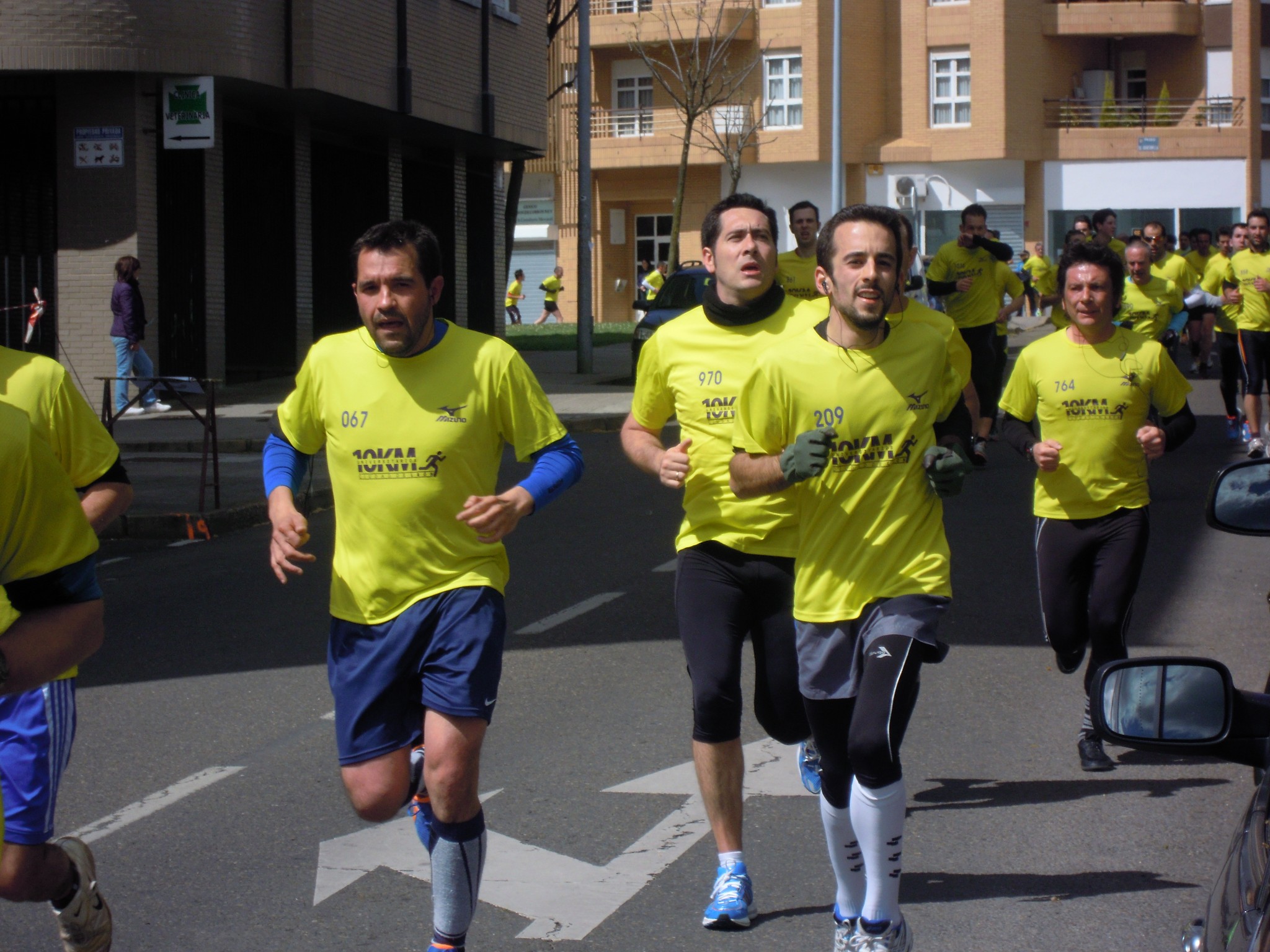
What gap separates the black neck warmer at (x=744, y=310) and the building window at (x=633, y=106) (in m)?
47.4

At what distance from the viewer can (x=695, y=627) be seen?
16.0 feet

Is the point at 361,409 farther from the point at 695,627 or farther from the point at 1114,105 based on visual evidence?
the point at 1114,105

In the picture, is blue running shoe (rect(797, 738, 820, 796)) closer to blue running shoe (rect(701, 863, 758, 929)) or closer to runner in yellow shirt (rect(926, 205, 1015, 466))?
blue running shoe (rect(701, 863, 758, 929))

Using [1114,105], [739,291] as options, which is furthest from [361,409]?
[1114,105]

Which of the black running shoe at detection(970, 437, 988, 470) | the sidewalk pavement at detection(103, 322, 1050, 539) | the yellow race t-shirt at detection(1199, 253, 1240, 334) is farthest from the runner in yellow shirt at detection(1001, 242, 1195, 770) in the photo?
the yellow race t-shirt at detection(1199, 253, 1240, 334)

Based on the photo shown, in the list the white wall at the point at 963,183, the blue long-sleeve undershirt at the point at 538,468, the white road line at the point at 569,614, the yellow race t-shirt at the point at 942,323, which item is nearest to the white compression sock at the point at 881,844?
the blue long-sleeve undershirt at the point at 538,468

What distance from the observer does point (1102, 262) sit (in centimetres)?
637

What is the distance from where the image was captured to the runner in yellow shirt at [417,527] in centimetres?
430

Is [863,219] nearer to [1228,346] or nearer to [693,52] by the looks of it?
[1228,346]

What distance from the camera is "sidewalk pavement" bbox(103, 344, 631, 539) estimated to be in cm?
1245

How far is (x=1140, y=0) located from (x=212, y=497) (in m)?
44.0

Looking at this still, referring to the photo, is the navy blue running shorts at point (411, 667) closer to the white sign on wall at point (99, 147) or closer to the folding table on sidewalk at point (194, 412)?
the folding table on sidewalk at point (194, 412)

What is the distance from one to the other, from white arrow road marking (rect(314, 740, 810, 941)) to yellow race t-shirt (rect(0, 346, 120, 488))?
1.53 m

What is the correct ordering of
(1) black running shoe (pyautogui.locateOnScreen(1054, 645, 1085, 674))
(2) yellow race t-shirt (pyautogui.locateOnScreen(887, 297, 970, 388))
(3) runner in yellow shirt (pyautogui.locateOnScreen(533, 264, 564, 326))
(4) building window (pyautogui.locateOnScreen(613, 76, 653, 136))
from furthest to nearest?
1. (4) building window (pyautogui.locateOnScreen(613, 76, 653, 136))
2. (3) runner in yellow shirt (pyautogui.locateOnScreen(533, 264, 564, 326))
3. (2) yellow race t-shirt (pyautogui.locateOnScreen(887, 297, 970, 388))
4. (1) black running shoe (pyautogui.locateOnScreen(1054, 645, 1085, 674))
